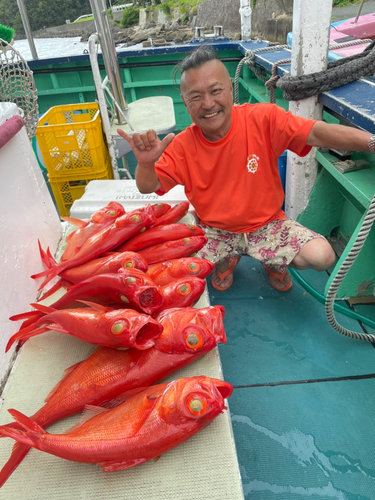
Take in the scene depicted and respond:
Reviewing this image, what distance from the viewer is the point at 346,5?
16.3 m

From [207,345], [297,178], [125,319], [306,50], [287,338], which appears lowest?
[287,338]

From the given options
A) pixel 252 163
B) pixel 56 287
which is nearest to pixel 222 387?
pixel 56 287

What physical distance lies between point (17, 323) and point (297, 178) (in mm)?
2546

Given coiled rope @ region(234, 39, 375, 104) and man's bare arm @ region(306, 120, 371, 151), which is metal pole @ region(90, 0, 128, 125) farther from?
man's bare arm @ region(306, 120, 371, 151)

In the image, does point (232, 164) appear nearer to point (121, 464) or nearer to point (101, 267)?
point (101, 267)

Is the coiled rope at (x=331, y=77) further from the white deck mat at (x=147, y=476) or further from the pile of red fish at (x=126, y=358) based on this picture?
the white deck mat at (x=147, y=476)

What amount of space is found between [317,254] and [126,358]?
1.59m

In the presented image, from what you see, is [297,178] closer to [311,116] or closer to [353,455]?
[311,116]

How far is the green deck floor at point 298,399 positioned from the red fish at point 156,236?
35.4 inches

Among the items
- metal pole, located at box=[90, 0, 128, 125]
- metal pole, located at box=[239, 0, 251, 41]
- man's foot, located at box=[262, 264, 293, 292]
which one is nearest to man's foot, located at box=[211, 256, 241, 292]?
man's foot, located at box=[262, 264, 293, 292]

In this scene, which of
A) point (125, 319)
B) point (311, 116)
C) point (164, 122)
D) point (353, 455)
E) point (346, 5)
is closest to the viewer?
point (125, 319)

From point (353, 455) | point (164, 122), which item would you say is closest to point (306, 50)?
point (164, 122)

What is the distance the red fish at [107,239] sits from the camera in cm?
202

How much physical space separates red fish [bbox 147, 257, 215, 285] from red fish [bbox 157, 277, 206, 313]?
135mm
